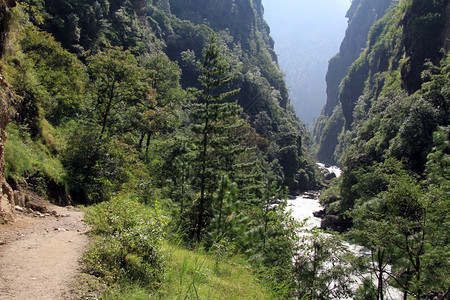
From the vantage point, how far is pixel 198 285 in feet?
14.9

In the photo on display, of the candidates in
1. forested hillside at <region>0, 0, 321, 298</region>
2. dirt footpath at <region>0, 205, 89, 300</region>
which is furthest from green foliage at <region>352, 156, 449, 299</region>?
dirt footpath at <region>0, 205, 89, 300</region>

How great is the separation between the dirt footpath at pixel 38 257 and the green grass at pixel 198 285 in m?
0.90

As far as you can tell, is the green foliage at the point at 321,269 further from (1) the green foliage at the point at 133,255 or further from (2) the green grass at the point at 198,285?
(1) the green foliage at the point at 133,255

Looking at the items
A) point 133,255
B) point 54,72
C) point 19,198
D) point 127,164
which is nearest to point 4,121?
point 19,198

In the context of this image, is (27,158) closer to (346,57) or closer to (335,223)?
(335,223)

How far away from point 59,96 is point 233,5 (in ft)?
349

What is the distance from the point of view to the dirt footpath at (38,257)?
3791 mm

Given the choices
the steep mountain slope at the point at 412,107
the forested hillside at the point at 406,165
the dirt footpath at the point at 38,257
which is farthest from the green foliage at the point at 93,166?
the steep mountain slope at the point at 412,107

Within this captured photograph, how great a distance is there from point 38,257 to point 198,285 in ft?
8.96

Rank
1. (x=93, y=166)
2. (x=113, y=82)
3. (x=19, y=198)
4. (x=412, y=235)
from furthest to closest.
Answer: (x=113, y=82)
(x=93, y=166)
(x=412, y=235)
(x=19, y=198)

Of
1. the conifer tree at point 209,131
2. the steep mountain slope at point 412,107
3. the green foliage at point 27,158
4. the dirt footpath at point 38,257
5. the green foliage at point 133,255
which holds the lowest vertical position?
the dirt footpath at point 38,257

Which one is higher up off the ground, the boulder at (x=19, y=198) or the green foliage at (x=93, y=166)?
the green foliage at (x=93, y=166)

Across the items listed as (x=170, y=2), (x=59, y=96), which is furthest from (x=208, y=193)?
(x=170, y=2)

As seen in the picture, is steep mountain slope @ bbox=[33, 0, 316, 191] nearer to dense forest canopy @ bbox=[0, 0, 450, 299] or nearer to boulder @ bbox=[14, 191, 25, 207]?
dense forest canopy @ bbox=[0, 0, 450, 299]
